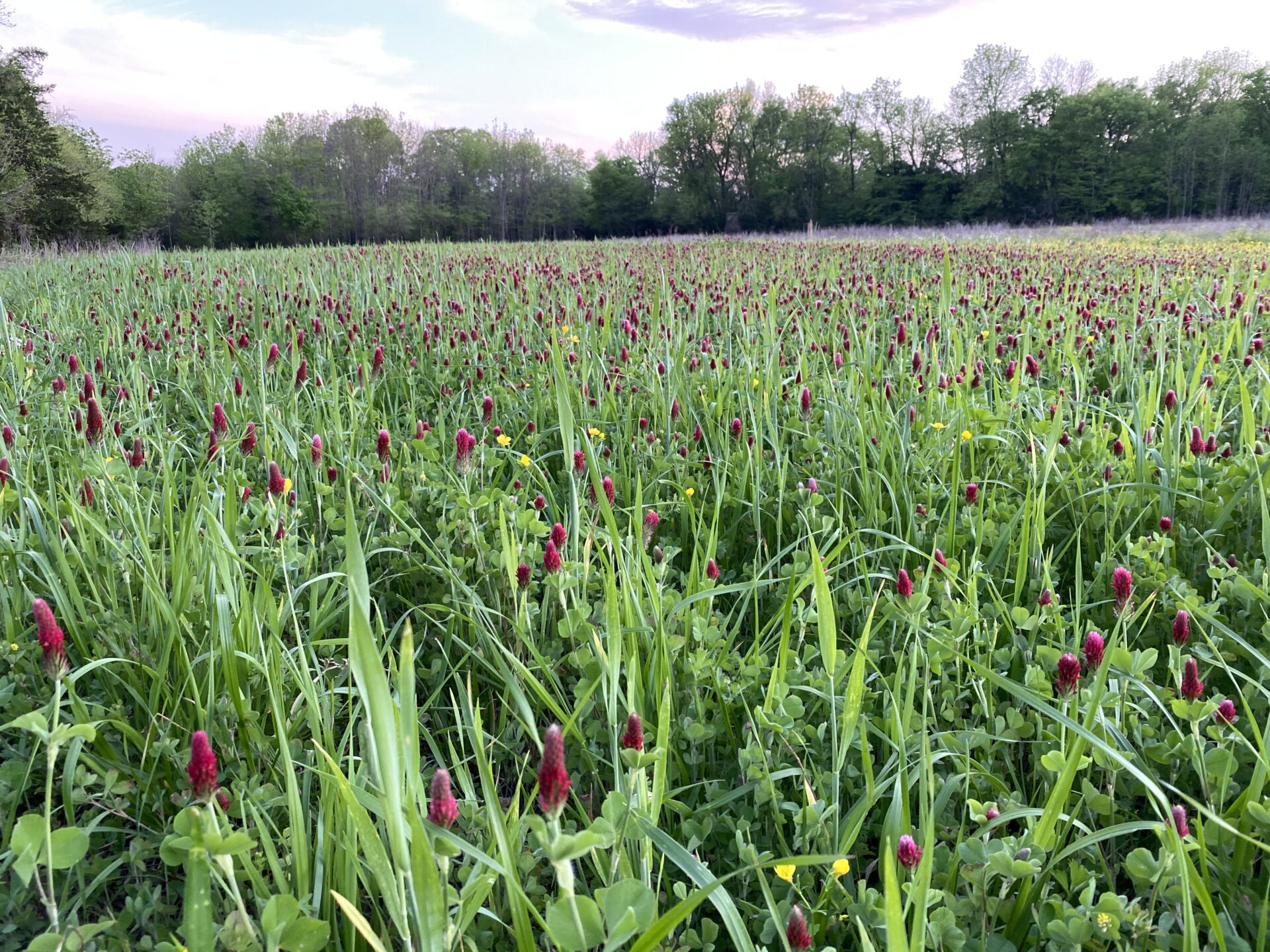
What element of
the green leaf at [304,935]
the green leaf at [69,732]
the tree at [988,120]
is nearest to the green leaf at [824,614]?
the green leaf at [304,935]

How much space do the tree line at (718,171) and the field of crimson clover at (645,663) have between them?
46.4 m

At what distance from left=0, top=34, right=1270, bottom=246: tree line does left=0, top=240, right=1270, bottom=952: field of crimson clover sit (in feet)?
152

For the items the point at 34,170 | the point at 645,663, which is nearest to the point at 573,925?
the point at 645,663

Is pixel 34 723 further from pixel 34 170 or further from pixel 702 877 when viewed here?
pixel 34 170

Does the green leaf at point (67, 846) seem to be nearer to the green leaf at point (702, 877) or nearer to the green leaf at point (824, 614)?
the green leaf at point (702, 877)

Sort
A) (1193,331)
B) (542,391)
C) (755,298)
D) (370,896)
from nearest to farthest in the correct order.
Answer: (370,896), (542,391), (1193,331), (755,298)

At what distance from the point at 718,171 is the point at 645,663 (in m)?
80.9

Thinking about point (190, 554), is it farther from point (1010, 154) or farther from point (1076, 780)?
point (1010, 154)

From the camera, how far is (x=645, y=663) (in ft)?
5.68

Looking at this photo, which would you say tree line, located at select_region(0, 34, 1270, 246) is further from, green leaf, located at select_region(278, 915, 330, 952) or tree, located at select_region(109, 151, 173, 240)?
green leaf, located at select_region(278, 915, 330, 952)

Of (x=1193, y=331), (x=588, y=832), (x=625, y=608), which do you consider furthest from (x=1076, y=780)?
(x=1193, y=331)

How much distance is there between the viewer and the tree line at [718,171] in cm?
5647

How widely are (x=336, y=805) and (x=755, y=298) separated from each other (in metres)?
5.72

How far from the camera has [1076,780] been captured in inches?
58.2
